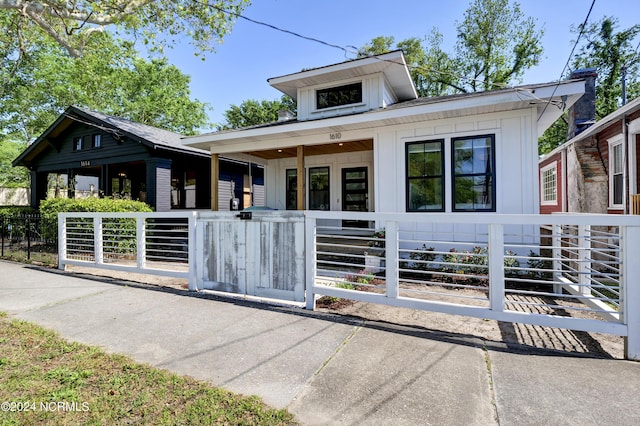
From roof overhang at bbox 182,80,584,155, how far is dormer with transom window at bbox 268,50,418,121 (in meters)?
1.36

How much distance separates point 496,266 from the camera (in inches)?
125

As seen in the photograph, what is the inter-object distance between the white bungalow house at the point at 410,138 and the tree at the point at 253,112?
20075 millimetres

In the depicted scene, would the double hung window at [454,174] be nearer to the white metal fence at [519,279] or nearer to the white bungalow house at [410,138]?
the white bungalow house at [410,138]

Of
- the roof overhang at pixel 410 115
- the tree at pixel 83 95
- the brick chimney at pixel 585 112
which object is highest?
the tree at pixel 83 95

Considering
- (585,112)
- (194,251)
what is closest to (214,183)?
(194,251)

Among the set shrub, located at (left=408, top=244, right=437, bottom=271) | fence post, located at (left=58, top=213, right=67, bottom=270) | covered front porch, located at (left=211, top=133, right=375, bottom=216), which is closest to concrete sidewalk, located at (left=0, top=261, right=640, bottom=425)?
fence post, located at (left=58, top=213, right=67, bottom=270)

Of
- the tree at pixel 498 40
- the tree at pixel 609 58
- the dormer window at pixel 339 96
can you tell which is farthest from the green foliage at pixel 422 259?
the tree at pixel 609 58

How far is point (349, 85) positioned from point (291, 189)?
3903 millimetres

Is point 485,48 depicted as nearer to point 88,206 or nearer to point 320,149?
Answer: point 320,149

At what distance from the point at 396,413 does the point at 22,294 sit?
581 cm

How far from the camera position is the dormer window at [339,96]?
338 inches

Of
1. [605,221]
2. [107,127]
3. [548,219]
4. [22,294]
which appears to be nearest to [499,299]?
[548,219]

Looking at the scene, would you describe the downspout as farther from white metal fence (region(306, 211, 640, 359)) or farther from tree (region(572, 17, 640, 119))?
tree (region(572, 17, 640, 119))

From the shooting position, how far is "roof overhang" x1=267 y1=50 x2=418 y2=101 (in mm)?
7812
